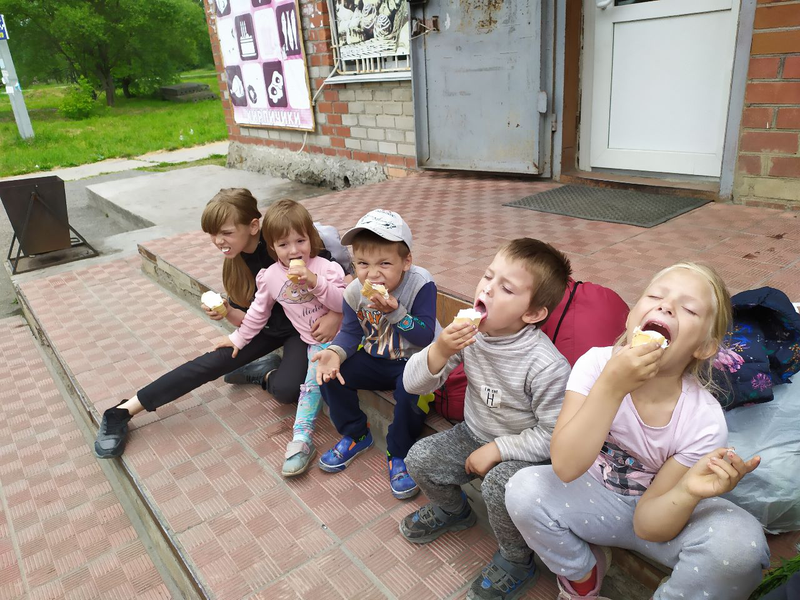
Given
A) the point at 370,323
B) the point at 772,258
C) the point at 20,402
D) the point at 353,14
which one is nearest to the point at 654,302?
the point at 370,323

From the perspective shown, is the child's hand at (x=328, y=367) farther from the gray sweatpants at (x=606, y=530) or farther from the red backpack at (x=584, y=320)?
the gray sweatpants at (x=606, y=530)

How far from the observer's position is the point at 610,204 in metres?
4.21

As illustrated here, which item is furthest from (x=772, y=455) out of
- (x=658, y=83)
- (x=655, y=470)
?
(x=658, y=83)

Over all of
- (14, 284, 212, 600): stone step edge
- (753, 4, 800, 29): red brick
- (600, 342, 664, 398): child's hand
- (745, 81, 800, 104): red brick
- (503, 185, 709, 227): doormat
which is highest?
(753, 4, 800, 29): red brick

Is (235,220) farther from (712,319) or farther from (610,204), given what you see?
(610,204)

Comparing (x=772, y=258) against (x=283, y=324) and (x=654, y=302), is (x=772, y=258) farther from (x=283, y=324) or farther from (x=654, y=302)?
(x=283, y=324)

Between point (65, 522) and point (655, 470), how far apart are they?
244 centimetres

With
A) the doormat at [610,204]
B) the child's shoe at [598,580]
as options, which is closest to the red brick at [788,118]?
the doormat at [610,204]

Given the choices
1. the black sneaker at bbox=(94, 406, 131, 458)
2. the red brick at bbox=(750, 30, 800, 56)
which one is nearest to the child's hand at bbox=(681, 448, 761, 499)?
the black sneaker at bbox=(94, 406, 131, 458)

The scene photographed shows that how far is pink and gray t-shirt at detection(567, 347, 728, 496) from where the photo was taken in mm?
1451

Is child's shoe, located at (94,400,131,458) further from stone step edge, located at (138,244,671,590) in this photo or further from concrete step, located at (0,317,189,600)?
stone step edge, located at (138,244,671,590)

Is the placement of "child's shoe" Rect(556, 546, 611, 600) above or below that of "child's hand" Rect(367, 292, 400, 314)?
below

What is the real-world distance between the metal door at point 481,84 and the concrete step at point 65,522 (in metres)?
3.81

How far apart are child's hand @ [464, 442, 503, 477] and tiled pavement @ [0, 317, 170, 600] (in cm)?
130
